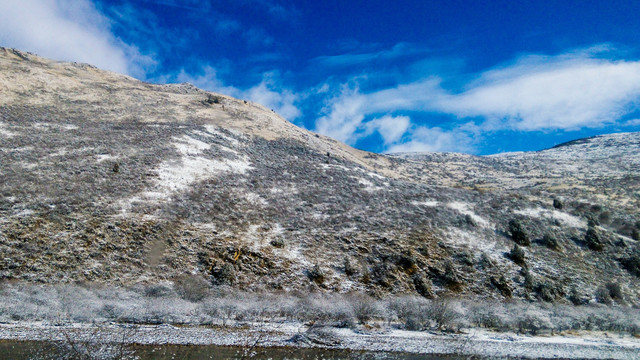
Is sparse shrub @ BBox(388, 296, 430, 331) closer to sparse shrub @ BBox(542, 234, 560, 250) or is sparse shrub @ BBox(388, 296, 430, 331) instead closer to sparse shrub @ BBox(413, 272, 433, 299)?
sparse shrub @ BBox(413, 272, 433, 299)

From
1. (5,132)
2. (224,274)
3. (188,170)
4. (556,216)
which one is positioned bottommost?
(224,274)

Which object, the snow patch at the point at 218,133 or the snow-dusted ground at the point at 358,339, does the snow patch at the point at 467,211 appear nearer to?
the snow-dusted ground at the point at 358,339

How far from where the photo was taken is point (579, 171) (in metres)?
82.6

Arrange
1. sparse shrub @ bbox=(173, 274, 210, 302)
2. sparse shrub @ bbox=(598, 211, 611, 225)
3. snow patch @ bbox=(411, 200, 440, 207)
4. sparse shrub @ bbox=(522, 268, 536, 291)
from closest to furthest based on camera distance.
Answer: sparse shrub @ bbox=(173, 274, 210, 302) → sparse shrub @ bbox=(522, 268, 536, 291) → snow patch @ bbox=(411, 200, 440, 207) → sparse shrub @ bbox=(598, 211, 611, 225)

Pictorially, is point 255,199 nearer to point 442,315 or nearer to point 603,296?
point 442,315

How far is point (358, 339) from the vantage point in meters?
18.9

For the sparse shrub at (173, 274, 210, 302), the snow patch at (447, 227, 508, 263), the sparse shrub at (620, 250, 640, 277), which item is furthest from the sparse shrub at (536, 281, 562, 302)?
the sparse shrub at (173, 274, 210, 302)

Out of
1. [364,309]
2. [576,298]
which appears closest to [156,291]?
[364,309]

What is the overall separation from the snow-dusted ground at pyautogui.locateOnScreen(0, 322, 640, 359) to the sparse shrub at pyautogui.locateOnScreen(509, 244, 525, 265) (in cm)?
845

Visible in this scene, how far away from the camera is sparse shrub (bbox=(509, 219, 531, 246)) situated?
106 feet

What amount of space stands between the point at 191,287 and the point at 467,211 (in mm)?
29117

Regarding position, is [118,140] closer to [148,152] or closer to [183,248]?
[148,152]

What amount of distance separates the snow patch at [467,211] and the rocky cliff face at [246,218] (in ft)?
0.92

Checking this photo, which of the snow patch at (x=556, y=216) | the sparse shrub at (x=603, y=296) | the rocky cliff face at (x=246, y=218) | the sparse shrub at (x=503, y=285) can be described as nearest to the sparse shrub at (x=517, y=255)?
the rocky cliff face at (x=246, y=218)
